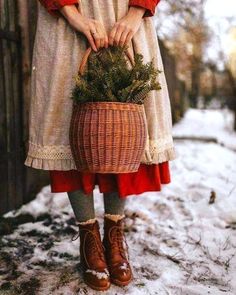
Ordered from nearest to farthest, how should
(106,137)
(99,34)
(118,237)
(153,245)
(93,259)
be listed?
(106,137), (99,34), (93,259), (118,237), (153,245)

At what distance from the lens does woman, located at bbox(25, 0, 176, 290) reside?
1.52m

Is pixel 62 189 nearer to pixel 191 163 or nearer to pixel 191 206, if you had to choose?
pixel 191 206

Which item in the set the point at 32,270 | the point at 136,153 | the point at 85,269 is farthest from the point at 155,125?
the point at 32,270

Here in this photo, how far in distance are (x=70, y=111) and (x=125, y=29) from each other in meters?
0.40

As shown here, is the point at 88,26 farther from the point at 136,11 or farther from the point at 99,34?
the point at 136,11

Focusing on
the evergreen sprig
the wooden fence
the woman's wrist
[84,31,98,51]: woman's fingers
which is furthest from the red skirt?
the wooden fence

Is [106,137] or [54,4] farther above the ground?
[54,4]

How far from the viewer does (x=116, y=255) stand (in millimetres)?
1680

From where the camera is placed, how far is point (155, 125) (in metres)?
1.62

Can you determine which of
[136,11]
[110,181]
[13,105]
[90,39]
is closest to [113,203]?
[110,181]

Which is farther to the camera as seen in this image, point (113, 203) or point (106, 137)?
point (113, 203)

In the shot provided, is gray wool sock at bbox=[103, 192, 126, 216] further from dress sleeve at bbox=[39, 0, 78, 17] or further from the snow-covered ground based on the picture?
dress sleeve at bbox=[39, 0, 78, 17]

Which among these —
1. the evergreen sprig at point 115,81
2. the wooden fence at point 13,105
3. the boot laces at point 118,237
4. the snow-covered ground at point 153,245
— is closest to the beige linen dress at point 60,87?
the evergreen sprig at point 115,81

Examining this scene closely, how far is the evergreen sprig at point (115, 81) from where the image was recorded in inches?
54.3
